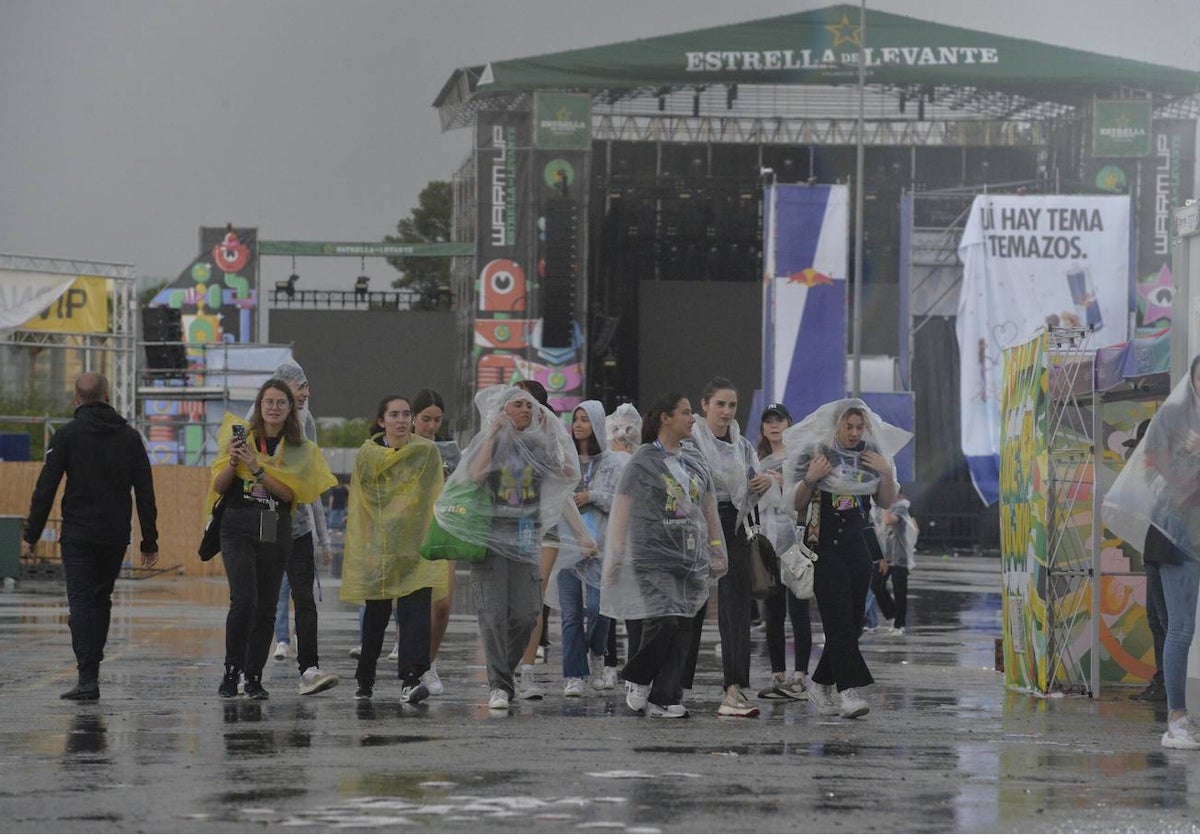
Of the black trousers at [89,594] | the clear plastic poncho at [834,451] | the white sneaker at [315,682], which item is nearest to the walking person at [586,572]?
the white sneaker at [315,682]

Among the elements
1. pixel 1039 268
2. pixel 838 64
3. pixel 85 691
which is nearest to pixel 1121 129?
pixel 838 64

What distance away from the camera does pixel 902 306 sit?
39719 millimetres

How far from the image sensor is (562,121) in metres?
45.1

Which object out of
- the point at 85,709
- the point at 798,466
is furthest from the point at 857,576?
the point at 85,709

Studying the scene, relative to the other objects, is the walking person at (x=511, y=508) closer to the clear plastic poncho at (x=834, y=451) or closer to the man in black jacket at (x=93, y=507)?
the clear plastic poncho at (x=834, y=451)

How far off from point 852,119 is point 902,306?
10.2 meters

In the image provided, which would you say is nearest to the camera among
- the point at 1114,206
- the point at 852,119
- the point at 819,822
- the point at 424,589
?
the point at 819,822

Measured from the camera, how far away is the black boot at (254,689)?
33.6 ft

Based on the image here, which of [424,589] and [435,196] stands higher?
[435,196]

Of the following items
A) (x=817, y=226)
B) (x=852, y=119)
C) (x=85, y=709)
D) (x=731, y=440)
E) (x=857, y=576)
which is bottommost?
(x=85, y=709)

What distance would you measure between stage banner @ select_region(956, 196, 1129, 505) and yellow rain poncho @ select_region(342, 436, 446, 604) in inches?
1100

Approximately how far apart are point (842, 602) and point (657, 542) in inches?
38.4

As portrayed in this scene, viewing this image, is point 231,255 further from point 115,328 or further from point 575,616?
point 575,616

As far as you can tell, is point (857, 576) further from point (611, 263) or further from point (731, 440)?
point (611, 263)
